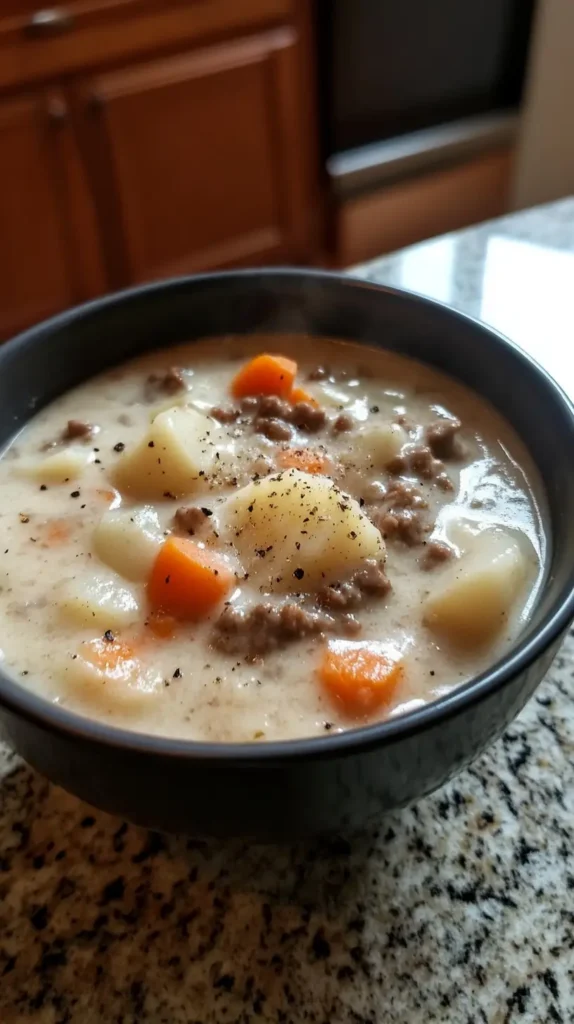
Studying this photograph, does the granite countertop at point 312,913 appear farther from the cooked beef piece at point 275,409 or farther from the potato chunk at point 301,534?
the cooked beef piece at point 275,409

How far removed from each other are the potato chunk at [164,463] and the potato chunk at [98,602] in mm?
149

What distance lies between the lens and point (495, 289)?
1352mm

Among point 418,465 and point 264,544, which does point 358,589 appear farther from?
point 418,465

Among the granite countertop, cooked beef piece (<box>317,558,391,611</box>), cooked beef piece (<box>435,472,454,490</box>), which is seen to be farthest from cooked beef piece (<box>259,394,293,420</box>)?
the granite countertop

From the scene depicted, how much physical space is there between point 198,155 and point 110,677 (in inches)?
101

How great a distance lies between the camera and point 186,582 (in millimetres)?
864

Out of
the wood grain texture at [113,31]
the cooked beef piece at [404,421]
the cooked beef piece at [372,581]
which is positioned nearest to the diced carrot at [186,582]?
the cooked beef piece at [372,581]

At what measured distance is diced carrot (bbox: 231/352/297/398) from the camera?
1.17 meters

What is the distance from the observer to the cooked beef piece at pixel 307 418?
1.12 metres

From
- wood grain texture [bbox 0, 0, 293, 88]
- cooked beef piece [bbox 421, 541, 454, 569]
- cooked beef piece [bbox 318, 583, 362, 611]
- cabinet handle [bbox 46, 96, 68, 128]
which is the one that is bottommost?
cabinet handle [bbox 46, 96, 68, 128]

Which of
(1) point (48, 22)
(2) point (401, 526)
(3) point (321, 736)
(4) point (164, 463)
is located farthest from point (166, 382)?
(1) point (48, 22)

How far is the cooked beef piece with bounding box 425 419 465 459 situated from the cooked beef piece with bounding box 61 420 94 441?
0.42 m

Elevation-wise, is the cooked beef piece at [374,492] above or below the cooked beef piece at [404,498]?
below

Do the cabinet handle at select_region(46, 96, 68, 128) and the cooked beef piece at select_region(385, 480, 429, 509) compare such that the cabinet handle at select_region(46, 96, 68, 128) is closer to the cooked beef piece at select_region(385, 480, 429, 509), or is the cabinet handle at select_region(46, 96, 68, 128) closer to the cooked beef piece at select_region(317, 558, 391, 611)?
the cooked beef piece at select_region(385, 480, 429, 509)
